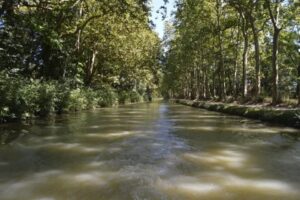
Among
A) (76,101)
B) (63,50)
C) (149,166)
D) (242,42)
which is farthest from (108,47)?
(149,166)

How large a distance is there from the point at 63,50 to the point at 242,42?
2334 cm

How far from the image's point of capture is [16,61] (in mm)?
30016

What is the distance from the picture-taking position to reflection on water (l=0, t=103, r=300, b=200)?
632 cm

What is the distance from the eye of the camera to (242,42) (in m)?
46.1

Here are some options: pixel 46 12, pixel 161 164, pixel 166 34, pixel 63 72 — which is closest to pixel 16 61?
pixel 63 72

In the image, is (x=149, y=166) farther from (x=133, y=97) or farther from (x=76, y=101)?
(x=133, y=97)

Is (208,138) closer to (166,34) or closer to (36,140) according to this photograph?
(36,140)

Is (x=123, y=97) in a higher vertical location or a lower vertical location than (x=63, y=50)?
lower

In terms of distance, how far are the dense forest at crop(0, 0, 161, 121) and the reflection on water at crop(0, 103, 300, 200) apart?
6.58m

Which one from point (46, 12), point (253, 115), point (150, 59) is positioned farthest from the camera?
point (150, 59)

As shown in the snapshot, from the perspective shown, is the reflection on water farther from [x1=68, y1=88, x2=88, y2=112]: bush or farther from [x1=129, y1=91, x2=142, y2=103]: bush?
[x1=129, y1=91, x2=142, y2=103]: bush

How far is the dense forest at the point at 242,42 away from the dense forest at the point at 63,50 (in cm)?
601

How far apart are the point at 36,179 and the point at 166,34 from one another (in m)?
65.5

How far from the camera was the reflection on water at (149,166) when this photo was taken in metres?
6.32
